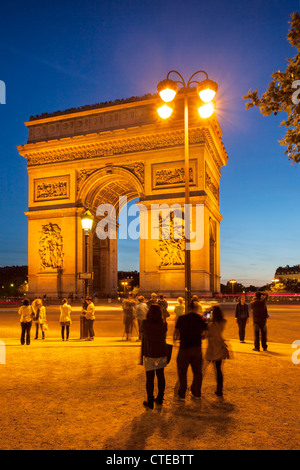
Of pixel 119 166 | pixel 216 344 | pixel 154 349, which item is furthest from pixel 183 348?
pixel 119 166

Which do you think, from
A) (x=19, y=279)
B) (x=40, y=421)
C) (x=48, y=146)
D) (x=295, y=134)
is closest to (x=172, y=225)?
(x=48, y=146)

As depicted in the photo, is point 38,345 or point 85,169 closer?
point 38,345

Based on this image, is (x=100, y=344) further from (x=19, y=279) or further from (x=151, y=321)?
(x=19, y=279)

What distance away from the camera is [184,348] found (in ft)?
21.0

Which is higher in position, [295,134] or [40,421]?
[295,134]

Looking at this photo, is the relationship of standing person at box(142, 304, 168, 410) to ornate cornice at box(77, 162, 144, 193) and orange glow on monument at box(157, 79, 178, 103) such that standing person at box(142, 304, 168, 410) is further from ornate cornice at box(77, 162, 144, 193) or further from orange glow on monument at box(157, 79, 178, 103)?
ornate cornice at box(77, 162, 144, 193)

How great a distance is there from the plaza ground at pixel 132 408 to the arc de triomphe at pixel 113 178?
A: 22.8 m

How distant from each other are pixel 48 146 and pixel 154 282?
1524 centimetres

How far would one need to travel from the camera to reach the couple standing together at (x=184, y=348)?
242 inches

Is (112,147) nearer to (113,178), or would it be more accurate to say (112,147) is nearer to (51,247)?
(113,178)

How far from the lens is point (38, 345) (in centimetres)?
1293

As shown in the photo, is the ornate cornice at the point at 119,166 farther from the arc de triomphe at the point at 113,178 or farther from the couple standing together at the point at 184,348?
the couple standing together at the point at 184,348

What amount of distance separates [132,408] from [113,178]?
32.4 meters

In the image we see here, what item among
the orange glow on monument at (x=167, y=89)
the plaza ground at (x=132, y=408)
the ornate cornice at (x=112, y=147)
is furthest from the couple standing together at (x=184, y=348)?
the ornate cornice at (x=112, y=147)
